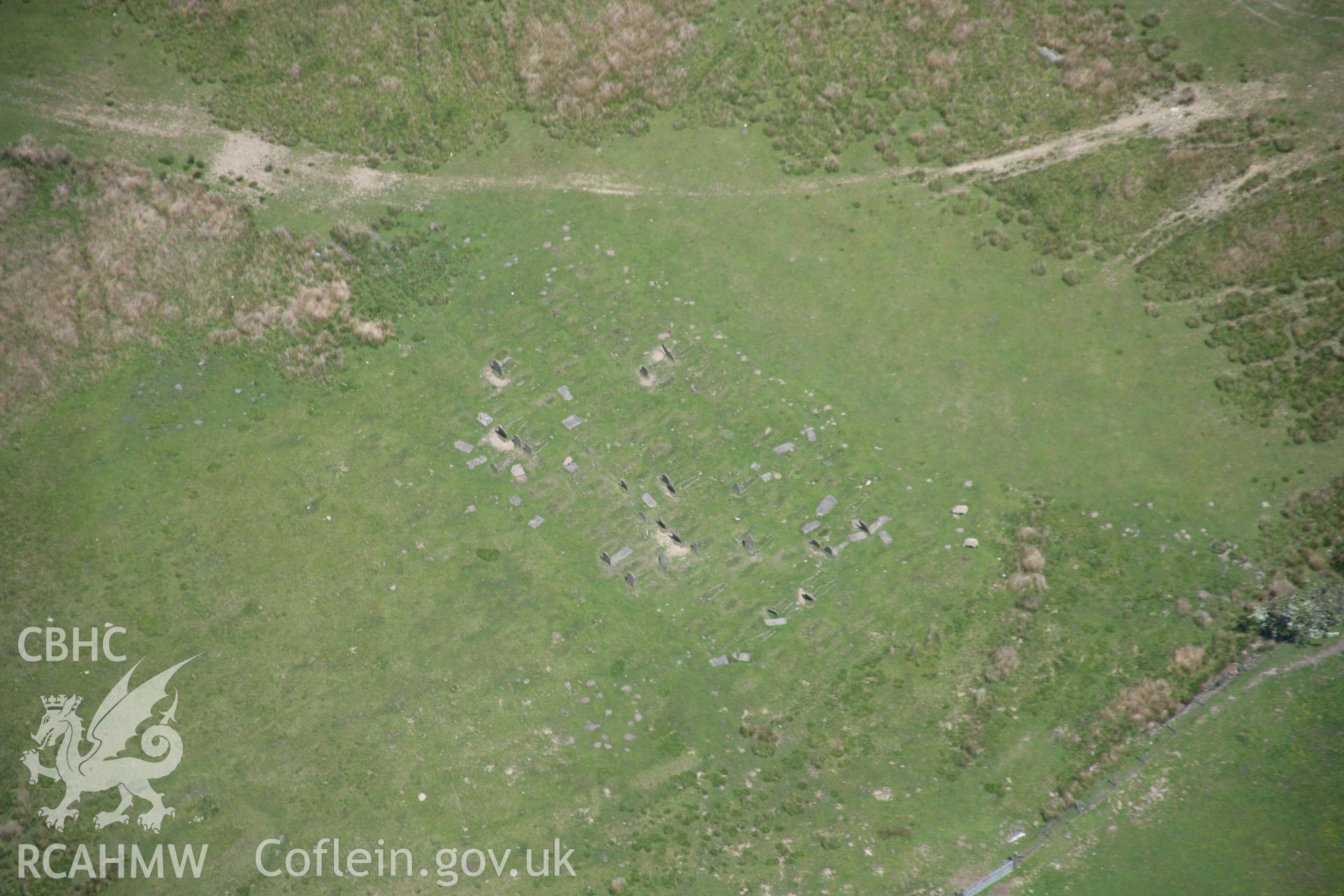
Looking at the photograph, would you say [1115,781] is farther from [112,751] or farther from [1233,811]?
[112,751]

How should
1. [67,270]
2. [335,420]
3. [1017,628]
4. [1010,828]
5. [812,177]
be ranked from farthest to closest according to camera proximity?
1. [812,177]
2. [67,270]
3. [335,420]
4. [1017,628]
5. [1010,828]

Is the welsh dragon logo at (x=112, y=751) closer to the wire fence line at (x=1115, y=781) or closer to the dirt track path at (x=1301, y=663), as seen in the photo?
the wire fence line at (x=1115, y=781)

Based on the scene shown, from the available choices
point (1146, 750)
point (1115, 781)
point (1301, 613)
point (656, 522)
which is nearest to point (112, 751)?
point (656, 522)

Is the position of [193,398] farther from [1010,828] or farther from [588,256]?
[1010,828]

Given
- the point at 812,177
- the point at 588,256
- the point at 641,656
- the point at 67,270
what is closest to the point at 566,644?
the point at 641,656

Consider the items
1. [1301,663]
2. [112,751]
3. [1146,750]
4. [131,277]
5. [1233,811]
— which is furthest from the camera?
[131,277]

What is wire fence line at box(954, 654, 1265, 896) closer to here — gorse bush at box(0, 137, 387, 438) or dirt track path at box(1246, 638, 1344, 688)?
dirt track path at box(1246, 638, 1344, 688)
